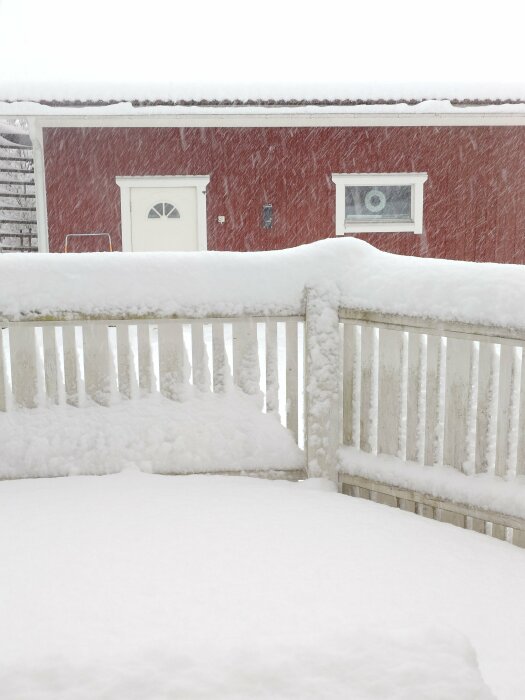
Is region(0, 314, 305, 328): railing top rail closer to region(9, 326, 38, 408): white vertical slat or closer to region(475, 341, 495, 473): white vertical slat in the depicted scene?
region(9, 326, 38, 408): white vertical slat

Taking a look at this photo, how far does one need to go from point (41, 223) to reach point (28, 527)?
30.3ft

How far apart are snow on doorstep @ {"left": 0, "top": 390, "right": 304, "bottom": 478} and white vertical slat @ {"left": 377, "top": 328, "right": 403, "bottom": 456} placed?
53cm

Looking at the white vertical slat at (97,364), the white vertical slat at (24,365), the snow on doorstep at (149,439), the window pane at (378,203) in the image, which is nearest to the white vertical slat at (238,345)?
the snow on doorstep at (149,439)

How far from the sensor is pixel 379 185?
484 inches

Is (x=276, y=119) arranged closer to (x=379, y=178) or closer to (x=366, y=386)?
(x=379, y=178)

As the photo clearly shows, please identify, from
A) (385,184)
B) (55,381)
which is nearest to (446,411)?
(55,381)

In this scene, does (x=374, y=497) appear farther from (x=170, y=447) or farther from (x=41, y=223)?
(x=41, y=223)

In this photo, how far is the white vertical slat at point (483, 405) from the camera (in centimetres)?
344

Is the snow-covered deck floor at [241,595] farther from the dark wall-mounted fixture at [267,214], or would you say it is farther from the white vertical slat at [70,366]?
the dark wall-mounted fixture at [267,214]

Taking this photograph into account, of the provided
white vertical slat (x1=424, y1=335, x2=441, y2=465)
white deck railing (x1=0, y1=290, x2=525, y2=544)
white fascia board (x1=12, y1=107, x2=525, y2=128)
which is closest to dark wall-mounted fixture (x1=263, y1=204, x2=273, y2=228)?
white fascia board (x1=12, y1=107, x2=525, y2=128)

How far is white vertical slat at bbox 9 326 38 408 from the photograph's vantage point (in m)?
4.02

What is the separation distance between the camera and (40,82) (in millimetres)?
10734

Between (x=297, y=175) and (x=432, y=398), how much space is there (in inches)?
355

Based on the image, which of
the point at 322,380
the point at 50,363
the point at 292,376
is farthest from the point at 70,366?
the point at 322,380
